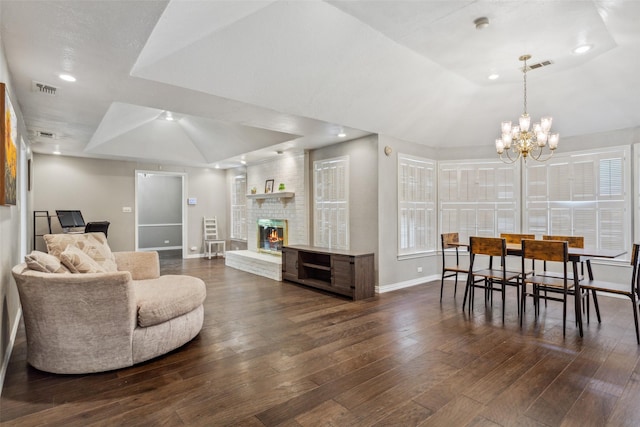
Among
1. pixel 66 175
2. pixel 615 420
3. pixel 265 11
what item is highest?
pixel 265 11

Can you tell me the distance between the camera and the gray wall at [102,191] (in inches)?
284

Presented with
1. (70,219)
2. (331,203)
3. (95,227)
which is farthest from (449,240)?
(70,219)

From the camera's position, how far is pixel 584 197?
5.20 m

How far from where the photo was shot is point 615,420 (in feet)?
6.62

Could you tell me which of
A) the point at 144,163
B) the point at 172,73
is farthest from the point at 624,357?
the point at 144,163

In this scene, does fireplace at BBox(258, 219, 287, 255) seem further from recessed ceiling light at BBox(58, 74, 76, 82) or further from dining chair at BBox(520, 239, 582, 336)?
dining chair at BBox(520, 239, 582, 336)

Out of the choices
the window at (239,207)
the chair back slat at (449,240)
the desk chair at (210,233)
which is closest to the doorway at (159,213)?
the desk chair at (210,233)

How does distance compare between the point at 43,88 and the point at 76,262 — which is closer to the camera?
the point at 76,262

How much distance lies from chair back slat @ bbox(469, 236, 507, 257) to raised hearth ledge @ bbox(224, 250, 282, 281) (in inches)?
132

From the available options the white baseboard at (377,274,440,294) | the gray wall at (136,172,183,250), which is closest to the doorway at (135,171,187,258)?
the gray wall at (136,172,183,250)

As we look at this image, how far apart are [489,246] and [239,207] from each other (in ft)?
21.1

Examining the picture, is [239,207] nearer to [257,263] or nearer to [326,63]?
[257,263]

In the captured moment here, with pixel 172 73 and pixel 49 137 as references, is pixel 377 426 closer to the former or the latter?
pixel 172 73

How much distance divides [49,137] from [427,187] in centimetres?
646
